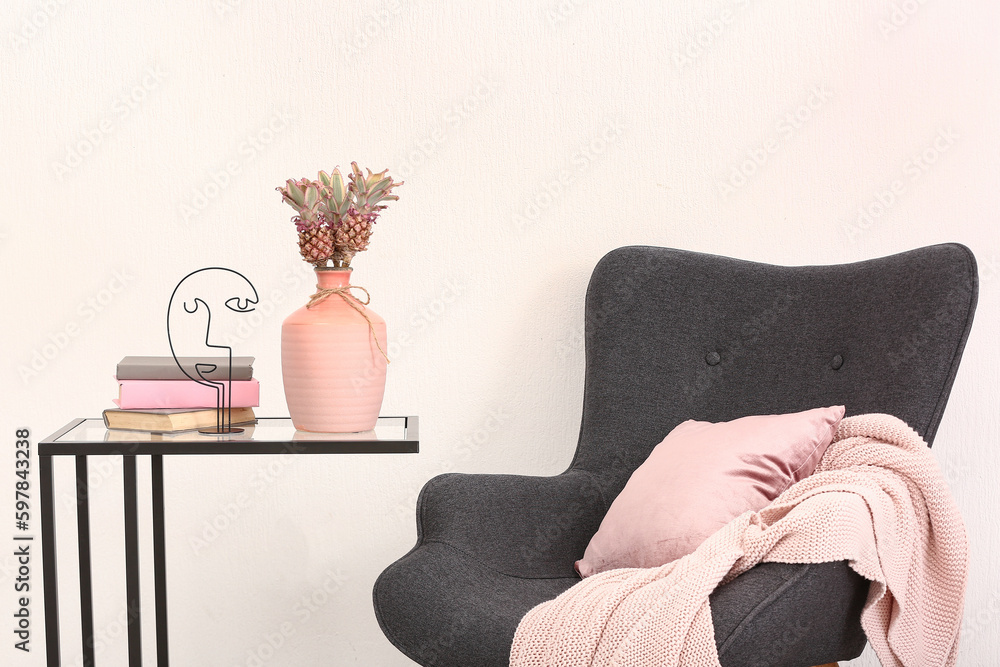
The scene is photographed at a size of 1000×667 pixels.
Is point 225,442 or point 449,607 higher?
point 225,442

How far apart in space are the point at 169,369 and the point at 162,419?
8cm

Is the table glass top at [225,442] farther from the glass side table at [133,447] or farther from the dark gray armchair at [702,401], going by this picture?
the dark gray armchair at [702,401]

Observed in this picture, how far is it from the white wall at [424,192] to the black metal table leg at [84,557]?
24.2 inches

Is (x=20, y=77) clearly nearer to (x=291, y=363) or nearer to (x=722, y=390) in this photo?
(x=291, y=363)

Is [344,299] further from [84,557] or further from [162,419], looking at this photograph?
[84,557]

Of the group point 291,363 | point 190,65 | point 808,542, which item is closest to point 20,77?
point 190,65

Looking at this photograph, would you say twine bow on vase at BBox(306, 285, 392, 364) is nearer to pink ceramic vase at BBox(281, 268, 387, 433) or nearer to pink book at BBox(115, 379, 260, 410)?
pink ceramic vase at BBox(281, 268, 387, 433)

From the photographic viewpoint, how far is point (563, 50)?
78.4 inches

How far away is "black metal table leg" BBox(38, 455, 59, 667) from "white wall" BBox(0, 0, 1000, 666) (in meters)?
0.72

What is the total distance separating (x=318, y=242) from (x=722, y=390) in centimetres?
91

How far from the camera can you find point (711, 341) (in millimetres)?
1773

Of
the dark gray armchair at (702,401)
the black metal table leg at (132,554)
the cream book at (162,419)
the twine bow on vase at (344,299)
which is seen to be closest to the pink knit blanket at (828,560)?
the dark gray armchair at (702,401)

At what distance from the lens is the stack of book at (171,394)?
4.43 ft

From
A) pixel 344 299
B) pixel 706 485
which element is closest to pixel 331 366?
pixel 344 299
